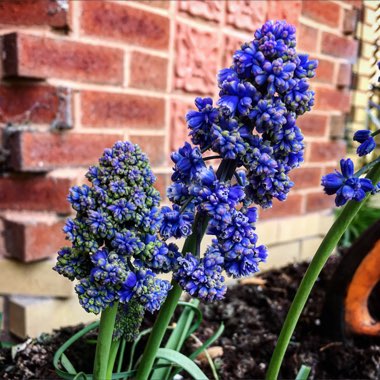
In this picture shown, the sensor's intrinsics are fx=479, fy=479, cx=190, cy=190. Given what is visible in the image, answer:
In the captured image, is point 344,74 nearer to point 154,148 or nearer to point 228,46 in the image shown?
point 228,46

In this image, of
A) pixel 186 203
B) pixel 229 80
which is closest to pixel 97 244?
pixel 186 203

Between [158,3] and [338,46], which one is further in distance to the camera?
[338,46]

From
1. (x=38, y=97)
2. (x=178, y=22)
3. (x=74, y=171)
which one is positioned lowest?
(x=74, y=171)

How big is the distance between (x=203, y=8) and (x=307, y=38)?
18.2 inches

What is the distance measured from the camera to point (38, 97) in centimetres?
102

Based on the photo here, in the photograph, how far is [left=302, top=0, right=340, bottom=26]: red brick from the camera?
157 centimetres

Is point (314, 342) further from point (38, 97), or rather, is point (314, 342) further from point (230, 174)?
point (38, 97)

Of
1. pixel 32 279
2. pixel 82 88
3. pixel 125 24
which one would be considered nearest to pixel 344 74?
pixel 125 24

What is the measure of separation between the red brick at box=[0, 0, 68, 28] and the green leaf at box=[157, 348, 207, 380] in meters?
0.71

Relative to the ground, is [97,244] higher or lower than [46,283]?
higher

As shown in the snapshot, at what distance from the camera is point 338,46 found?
67.7 inches

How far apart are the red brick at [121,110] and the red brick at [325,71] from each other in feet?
2.22

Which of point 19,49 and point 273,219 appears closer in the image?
point 19,49

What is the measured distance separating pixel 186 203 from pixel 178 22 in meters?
0.86
